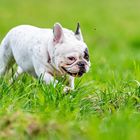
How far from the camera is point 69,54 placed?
762 centimetres

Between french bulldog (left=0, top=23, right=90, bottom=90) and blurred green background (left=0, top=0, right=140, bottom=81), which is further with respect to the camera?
blurred green background (left=0, top=0, right=140, bottom=81)

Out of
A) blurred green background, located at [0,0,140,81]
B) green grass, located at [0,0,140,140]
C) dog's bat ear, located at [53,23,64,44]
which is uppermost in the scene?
dog's bat ear, located at [53,23,64,44]

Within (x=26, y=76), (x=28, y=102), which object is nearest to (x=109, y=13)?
(x=26, y=76)

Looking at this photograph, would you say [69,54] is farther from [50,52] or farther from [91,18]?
[91,18]

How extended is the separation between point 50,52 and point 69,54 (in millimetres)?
332

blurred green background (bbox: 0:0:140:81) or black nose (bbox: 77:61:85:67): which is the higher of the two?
black nose (bbox: 77:61:85:67)

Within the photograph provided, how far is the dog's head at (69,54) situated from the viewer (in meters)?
7.61

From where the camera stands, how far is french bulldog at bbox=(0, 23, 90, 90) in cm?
763

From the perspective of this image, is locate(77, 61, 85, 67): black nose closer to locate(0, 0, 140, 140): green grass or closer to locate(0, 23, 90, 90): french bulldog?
locate(0, 23, 90, 90): french bulldog

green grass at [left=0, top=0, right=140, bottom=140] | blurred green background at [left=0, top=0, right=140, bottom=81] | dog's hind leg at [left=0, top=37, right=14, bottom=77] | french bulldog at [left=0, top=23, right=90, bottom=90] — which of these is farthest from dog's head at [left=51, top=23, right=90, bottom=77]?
blurred green background at [left=0, top=0, right=140, bottom=81]

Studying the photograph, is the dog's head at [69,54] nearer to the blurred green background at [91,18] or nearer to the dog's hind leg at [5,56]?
the dog's hind leg at [5,56]

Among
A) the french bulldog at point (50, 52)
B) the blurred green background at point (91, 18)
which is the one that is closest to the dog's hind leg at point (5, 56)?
the french bulldog at point (50, 52)

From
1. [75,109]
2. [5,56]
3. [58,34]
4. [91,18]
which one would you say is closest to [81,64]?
[58,34]

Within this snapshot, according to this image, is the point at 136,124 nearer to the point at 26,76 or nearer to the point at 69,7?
the point at 26,76
